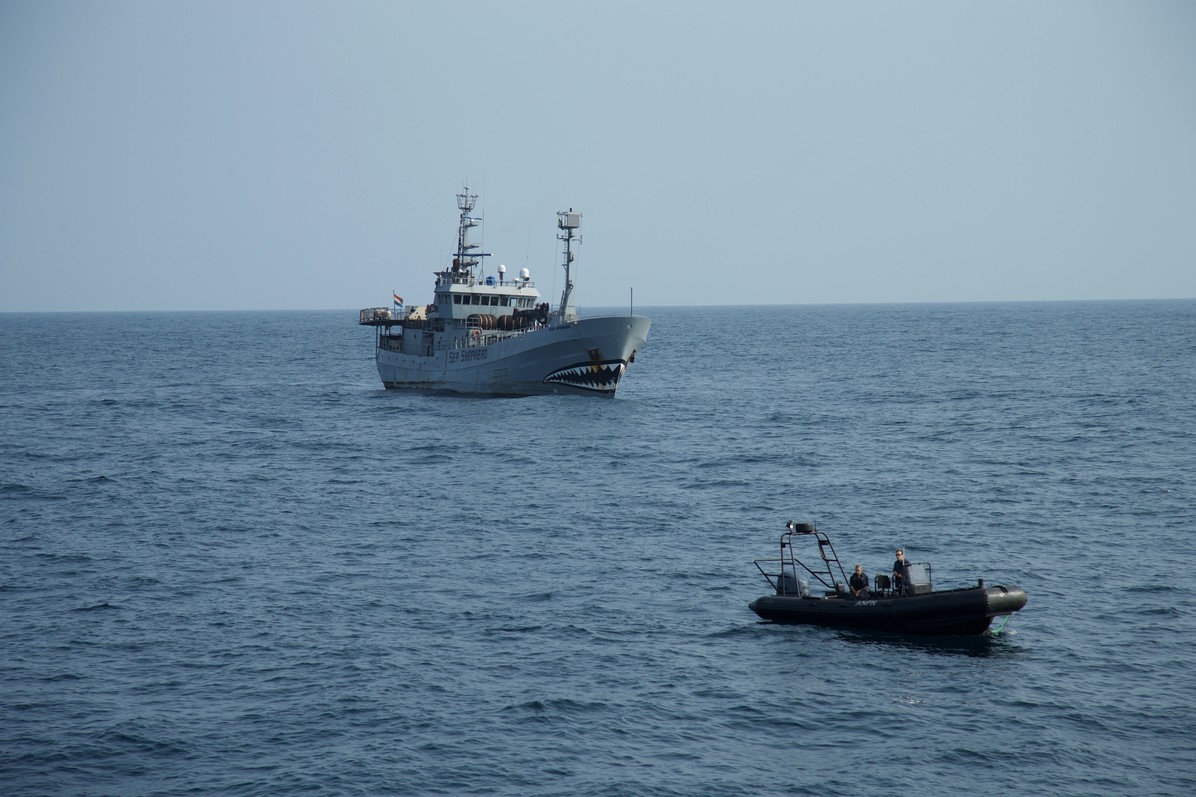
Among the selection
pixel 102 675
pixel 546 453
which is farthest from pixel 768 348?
pixel 102 675

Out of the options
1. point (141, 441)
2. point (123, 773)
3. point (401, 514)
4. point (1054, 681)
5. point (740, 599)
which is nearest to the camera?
point (123, 773)

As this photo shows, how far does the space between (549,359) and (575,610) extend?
147ft

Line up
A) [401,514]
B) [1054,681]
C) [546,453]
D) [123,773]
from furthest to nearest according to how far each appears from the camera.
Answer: [546,453] < [401,514] < [1054,681] < [123,773]

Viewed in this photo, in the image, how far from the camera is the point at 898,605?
92.9 feet

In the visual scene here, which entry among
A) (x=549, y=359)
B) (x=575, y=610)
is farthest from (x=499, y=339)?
(x=575, y=610)

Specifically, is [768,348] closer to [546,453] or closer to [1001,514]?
[546,453]

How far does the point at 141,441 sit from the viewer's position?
63938mm

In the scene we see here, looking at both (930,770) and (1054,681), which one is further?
(1054,681)

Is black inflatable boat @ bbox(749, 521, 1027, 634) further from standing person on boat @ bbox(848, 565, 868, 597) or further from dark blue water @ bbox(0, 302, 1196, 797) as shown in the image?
dark blue water @ bbox(0, 302, 1196, 797)

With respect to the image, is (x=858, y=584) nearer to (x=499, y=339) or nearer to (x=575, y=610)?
(x=575, y=610)

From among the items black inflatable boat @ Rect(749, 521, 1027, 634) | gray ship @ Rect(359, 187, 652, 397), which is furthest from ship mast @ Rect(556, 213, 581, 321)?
black inflatable boat @ Rect(749, 521, 1027, 634)

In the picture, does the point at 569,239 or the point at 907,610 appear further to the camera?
the point at 569,239

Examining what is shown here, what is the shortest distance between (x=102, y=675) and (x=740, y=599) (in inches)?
697

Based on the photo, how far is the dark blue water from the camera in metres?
21.4
